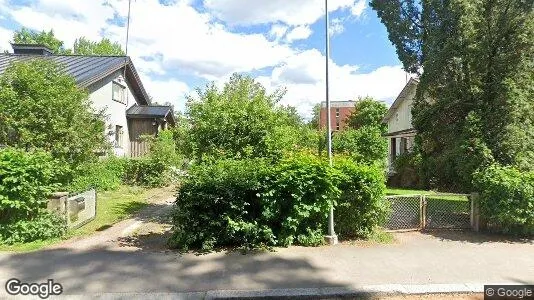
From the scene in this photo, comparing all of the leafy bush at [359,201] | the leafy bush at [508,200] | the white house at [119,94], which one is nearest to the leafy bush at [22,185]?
the leafy bush at [359,201]

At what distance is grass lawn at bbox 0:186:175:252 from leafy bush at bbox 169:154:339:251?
2530 mm

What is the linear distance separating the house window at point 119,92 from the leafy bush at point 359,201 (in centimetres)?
1648

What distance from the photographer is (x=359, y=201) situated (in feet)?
23.2

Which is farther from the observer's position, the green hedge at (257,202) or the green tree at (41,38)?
the green tree at (41,38)

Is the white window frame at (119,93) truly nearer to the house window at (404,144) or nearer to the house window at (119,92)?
the house window at (119,92)

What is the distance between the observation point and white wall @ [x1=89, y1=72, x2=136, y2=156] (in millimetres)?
17309

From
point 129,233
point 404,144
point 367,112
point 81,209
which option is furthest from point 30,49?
point 367,112

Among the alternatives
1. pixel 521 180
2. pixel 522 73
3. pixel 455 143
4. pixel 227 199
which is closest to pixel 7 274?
pixel 227 199

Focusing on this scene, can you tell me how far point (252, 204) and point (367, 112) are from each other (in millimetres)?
45442

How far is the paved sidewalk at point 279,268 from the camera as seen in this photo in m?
4.90

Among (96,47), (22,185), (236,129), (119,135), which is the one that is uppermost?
(96,47)

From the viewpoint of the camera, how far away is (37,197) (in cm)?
675

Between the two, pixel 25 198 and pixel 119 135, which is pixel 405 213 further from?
pixel 119 135

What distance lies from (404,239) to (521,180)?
2724mm
